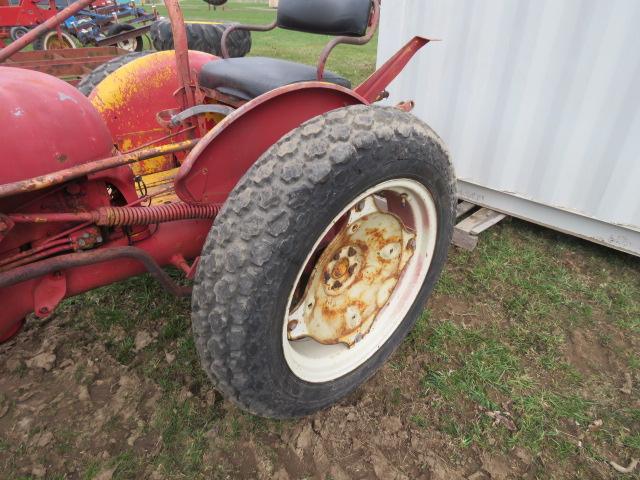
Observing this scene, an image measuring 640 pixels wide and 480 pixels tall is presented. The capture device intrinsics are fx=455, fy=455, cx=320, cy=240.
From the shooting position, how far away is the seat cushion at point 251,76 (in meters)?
1.77

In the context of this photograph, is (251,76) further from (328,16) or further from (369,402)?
(369,402)

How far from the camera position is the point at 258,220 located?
3.80 feet

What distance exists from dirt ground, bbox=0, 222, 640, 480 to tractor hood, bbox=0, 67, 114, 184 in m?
0.98

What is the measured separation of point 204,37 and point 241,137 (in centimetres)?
426

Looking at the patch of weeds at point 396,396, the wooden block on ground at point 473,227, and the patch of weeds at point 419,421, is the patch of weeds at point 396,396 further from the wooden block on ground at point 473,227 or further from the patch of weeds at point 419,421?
the wooden block on ground at point 473,227

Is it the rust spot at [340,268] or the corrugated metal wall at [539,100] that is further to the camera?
the corrugated metal wall at [539,100]

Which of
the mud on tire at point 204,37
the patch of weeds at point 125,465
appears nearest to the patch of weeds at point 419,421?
the patch of weeds at point 125,465

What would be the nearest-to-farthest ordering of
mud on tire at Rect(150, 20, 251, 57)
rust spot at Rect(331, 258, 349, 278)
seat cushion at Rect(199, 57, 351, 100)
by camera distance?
1. rust spot at Rect(331, 258, 349, 278)
2. seat cushion at Rect(199, 57, 351, 100)
3. mud on tire at Rect(150, 20, 251, 57)

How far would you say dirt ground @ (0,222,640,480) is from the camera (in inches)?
61.6

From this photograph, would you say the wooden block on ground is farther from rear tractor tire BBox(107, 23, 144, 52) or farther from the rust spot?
rear tractor tire BBox(107, 23, 144, 52)

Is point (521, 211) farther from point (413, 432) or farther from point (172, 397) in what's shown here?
point (172, 397)

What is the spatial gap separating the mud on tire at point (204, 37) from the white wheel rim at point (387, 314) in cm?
393

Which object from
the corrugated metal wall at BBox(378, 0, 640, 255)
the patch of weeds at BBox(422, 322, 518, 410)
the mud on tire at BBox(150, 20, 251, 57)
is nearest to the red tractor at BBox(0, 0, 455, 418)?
the patch of weeds at BBox(422, 322, 518, 410)

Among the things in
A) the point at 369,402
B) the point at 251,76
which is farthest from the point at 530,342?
the point at 251,76
